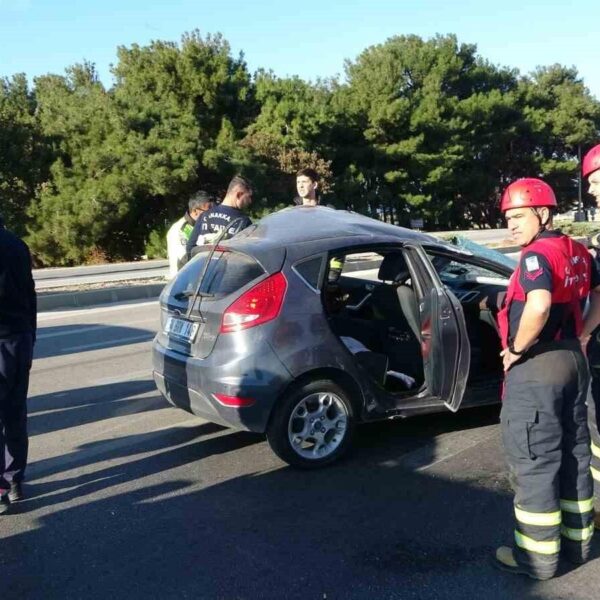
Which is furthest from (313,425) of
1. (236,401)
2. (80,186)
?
(80,186)

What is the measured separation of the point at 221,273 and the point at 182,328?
49cm

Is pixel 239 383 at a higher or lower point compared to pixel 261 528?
higher

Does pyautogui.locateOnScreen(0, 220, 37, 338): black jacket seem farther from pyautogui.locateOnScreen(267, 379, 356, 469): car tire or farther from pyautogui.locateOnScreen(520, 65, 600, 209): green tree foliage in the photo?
pyautogui.locateOnScreen(520, 65, 600, 209): green tree foliage

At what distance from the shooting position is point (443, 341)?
15.4 feet

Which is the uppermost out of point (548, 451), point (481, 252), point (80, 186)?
point (80, 186)

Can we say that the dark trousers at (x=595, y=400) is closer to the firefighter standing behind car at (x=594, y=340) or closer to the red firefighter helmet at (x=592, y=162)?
the firefighter standing behind car at (x=594, y=340)

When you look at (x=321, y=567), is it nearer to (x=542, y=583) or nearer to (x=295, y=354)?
(x=542, y=583)

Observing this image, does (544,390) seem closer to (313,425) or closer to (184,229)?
(313,425)

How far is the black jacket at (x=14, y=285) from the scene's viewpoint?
4.09 meters

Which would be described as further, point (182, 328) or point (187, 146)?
point (187, 146)

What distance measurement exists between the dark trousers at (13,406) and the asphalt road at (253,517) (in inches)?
9.1

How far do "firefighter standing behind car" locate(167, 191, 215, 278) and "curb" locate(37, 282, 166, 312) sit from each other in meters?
8.20

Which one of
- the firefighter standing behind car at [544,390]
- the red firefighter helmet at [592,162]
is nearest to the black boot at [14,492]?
the firefighter standing behind car at [544,390]

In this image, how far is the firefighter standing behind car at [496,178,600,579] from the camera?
126 inches
